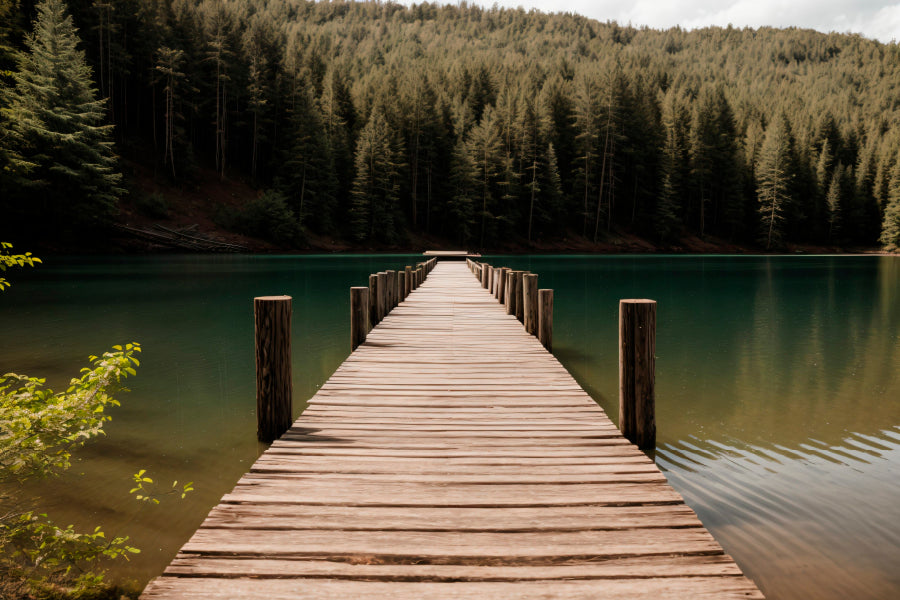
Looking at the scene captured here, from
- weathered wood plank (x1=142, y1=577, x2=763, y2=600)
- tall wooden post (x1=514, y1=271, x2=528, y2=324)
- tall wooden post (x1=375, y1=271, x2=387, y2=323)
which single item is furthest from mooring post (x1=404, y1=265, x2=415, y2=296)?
weathered wood plank (x1=142, y1=577, x2=763, y2=600)

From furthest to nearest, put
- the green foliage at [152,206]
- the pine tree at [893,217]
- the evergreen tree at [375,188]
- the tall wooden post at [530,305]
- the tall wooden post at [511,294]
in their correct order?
the pine tree at [893,217]
the evergreen tree at [375,188]
the green foliage at [152,206]
the tall wooden post at [511,294]
the tall wooden post at [530,305]

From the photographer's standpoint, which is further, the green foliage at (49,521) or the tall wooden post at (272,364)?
the tall wooden post at (272,364)

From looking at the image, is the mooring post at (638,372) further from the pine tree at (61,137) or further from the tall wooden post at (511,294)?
the pine tree at (61,137)

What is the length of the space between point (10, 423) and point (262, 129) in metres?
64.3

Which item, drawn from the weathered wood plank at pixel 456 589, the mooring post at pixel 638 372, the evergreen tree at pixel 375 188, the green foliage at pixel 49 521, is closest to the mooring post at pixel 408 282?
the mooring post at pixel 638 372

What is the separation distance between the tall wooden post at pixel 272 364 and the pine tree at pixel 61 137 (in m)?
38.5

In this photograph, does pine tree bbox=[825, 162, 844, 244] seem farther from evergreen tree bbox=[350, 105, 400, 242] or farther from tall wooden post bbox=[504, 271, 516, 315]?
tall wooden post bbox=[504, 271, 516, 315]

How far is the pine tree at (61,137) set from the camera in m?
35.9

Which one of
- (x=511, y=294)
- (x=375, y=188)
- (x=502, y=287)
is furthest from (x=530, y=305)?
(x=375, y=188)

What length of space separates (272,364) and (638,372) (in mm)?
3293

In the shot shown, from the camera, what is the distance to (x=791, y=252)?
7338cm

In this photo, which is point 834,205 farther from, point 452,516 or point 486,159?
point 452,516

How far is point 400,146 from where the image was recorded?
6600cm

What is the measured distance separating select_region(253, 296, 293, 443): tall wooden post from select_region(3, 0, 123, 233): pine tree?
1514 inches
